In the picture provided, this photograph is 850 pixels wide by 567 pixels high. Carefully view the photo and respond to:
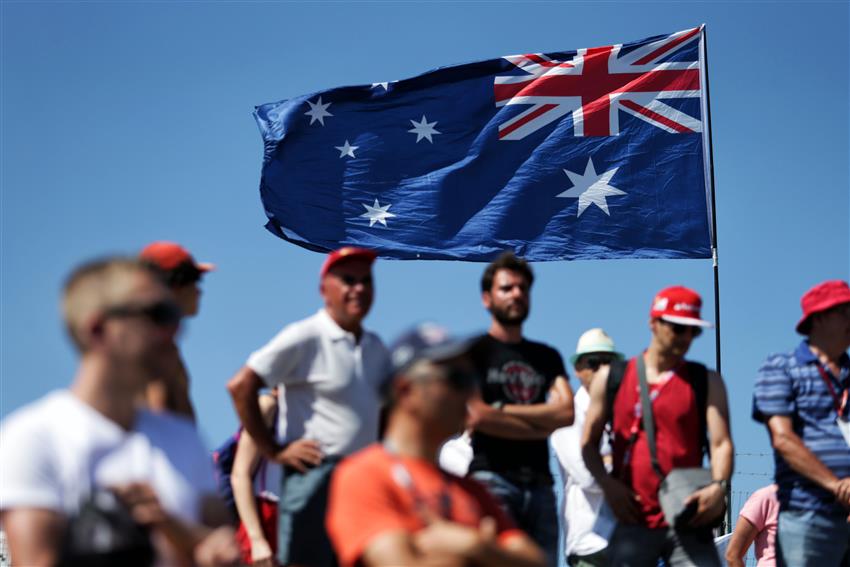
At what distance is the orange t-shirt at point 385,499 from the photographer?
3402 mm

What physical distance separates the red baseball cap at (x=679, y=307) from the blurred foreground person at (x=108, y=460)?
10.5 ft

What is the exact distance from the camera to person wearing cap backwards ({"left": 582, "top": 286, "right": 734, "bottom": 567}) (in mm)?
5938

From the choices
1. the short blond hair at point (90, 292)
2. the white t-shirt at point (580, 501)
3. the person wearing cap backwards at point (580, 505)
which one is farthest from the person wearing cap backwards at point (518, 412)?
the short blond hair at point (90, 292)

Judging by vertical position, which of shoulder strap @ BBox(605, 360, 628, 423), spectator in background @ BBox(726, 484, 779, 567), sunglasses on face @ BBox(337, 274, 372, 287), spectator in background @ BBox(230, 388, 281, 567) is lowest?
spectator in background @ BBox(726, 484, 779, 567)

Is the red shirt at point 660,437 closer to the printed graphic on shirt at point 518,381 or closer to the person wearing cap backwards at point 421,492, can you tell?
the printed graphic on shirt at point 518,381

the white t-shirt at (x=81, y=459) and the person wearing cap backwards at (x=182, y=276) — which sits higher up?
the person wearing cap backwards at (x=182, y=276)

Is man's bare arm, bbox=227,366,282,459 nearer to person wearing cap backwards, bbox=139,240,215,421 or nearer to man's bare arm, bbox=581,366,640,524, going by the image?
person wearing cap backwards, bbox=139,240,215,421

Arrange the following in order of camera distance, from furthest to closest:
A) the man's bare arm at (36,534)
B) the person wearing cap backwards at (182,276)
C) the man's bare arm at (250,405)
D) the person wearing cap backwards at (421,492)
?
1. the man's bare arm at (250,405)
2. the person wearing cap backwards at (182,276)
3. the person wearing cap backwards at (421,492)
4. the man's bare arm at (36,534)

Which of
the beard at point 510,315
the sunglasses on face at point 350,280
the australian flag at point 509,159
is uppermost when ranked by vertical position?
the australian flag at point 509,159

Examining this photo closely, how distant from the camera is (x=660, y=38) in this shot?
45.4 feet

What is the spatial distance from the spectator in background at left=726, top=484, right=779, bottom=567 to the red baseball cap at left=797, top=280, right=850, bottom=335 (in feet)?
6.49

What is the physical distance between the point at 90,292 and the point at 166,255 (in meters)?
2.38

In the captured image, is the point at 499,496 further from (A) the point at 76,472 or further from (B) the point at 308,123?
(B) the point at 308,123

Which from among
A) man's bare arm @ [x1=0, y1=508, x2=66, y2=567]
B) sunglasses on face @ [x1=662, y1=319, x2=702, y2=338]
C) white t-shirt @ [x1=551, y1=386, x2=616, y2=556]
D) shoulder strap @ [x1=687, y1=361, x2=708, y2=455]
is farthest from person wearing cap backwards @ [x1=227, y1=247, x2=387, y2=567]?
man's bare arm @ [x1=0, y1=508, x2=66, y2=567]
